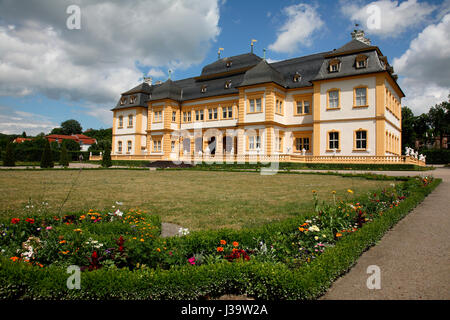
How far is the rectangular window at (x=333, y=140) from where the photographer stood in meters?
27.5

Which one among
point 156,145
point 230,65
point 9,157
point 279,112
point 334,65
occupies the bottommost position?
point 9,157

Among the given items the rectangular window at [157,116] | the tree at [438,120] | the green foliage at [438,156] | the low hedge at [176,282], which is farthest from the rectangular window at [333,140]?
the tree at [438,120]

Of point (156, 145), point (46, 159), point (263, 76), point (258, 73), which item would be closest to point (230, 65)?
point (258, 73)

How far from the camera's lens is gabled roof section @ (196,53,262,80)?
35031 millimetres

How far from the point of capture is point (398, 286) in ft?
11.1

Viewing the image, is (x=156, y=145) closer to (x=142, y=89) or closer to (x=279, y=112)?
(x=142, y=89)

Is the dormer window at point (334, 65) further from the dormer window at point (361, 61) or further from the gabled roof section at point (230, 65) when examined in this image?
the gabled roof section at point (230, 65)

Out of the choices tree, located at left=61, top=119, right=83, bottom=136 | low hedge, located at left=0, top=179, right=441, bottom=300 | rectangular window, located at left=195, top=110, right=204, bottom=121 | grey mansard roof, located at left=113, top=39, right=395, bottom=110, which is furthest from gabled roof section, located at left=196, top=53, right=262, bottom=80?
tree, located at left=61, top=119, right=83, bottom=136

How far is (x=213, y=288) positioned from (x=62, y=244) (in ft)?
7.35

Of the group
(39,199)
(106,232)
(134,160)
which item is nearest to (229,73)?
(134,160)

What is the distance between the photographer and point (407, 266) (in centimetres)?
397

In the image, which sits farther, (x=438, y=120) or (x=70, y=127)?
(x=70, y=127)

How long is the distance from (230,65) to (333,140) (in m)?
16.9

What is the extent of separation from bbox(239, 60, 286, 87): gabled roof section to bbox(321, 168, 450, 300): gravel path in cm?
2515
